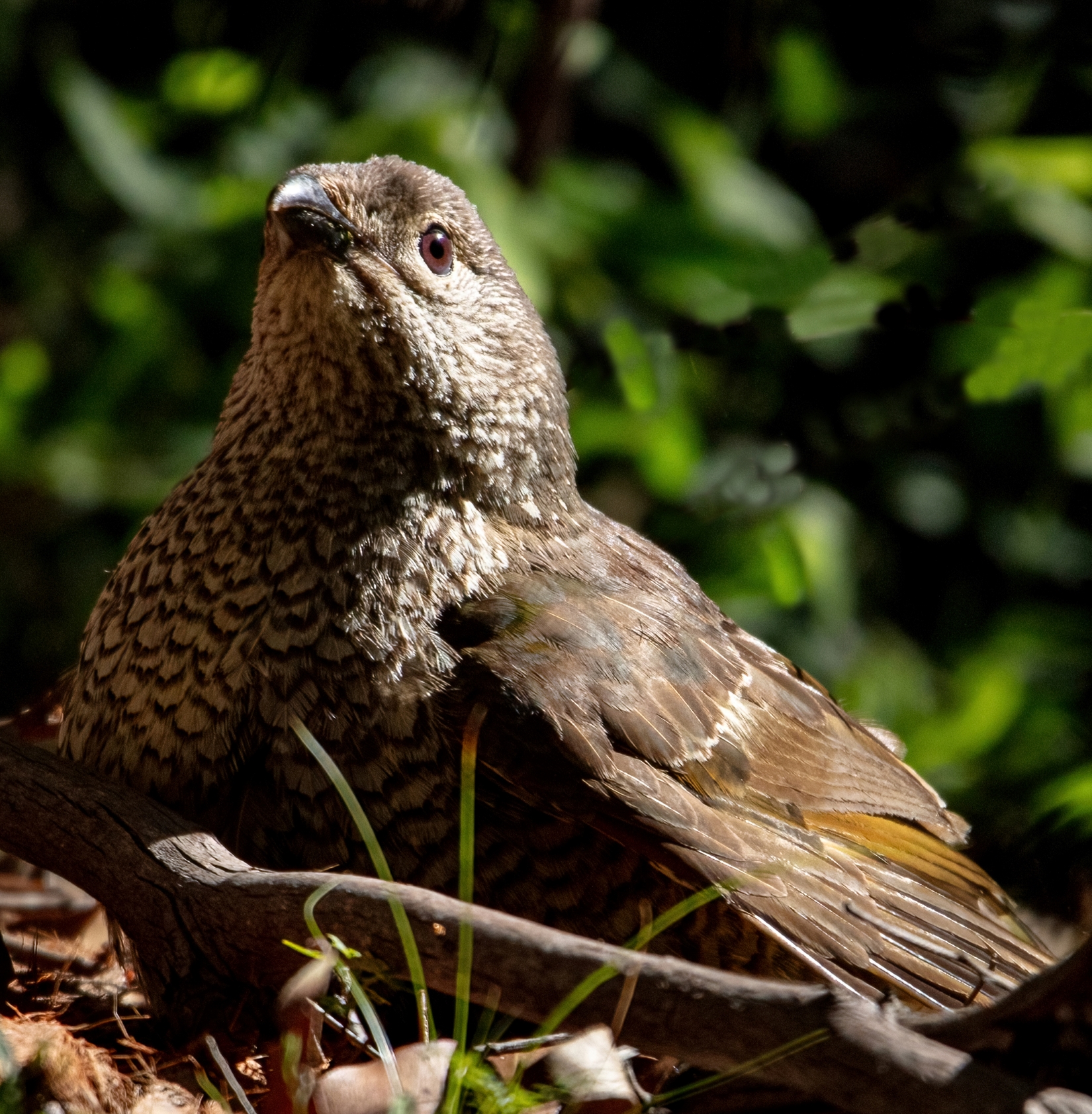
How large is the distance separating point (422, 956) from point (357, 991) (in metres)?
0.09

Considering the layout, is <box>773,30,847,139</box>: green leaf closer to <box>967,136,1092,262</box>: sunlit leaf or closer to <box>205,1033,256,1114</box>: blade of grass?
<box>967,136,1092,262</box>: sunlit leaf

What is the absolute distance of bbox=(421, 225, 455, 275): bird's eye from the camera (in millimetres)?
2432

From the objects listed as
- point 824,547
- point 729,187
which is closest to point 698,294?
point 729,187

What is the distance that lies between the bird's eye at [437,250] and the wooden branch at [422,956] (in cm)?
105

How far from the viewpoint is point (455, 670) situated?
2092 millimetres

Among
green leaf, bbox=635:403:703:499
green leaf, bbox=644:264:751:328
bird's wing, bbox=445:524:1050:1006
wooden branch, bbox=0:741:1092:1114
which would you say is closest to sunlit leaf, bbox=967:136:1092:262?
green leaf, bbox=644:264:751:328

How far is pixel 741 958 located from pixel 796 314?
59.7 inches

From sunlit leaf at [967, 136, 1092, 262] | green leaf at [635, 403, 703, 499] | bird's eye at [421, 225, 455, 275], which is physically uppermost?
sunlit leaf at [967, 136, 1092, 262]

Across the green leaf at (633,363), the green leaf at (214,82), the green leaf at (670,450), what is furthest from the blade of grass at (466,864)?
the green leaf at (214,82)

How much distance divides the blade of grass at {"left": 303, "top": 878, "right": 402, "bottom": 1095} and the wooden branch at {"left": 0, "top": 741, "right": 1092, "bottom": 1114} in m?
0.02

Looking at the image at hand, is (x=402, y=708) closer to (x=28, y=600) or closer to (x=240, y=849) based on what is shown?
(x=240, y=849)

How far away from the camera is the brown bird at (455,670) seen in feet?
6.75

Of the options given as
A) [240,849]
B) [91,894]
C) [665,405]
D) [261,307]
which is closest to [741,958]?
[240,849]

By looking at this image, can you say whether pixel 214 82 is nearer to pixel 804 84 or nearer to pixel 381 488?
pixel 804 84
